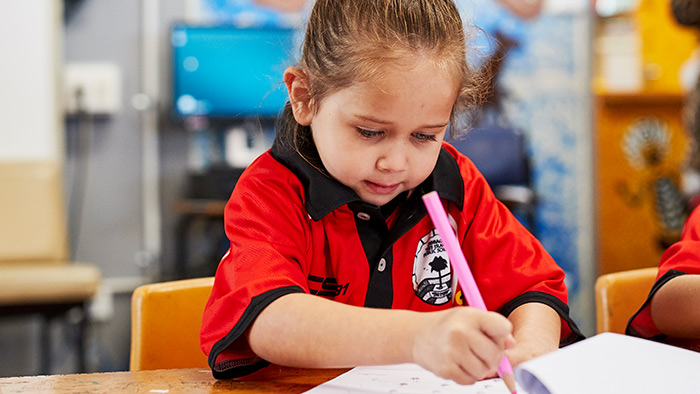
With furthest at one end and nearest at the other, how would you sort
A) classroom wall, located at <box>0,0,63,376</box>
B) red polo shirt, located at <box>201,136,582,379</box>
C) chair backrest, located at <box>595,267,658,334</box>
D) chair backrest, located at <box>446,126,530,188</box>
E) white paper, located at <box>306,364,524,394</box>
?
chair backrest, located at <box>446,126,530,188</box>
classroom wall, located at <box>0,0,63,376</box>
chair backrest, located at <box>595,267,658,334</box>
red polo shirt, located at <box>201,136,582,379</box>
white paper, located at <box>306,364,524,394</box>

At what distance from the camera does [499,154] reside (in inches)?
119

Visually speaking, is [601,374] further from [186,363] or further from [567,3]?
[567,3]

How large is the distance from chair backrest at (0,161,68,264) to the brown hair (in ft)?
6.14

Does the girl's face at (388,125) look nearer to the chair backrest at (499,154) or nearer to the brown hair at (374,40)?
the brown hair at (374,40)

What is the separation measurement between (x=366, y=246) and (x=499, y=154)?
2.29 metres

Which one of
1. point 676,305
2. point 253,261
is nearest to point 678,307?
point 676,305

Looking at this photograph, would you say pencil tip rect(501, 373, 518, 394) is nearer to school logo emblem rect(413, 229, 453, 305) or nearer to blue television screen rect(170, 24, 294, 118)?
school logo emblem rect(413, 229, 453, 305)

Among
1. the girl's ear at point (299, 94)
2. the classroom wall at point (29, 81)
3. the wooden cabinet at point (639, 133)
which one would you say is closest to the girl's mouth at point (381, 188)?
the girl's ear at point (299, 94)

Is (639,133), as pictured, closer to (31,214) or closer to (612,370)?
(31,214)

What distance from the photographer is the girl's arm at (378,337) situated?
518 millimetres

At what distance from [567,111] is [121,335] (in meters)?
2.27

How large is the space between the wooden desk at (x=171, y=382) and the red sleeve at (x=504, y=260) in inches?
9.1

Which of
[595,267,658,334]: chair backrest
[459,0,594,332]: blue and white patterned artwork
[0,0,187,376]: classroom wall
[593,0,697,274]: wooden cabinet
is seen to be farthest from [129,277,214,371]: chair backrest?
[593,0,697,274]: wooden cabinet

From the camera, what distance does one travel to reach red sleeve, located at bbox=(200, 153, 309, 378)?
67cm
